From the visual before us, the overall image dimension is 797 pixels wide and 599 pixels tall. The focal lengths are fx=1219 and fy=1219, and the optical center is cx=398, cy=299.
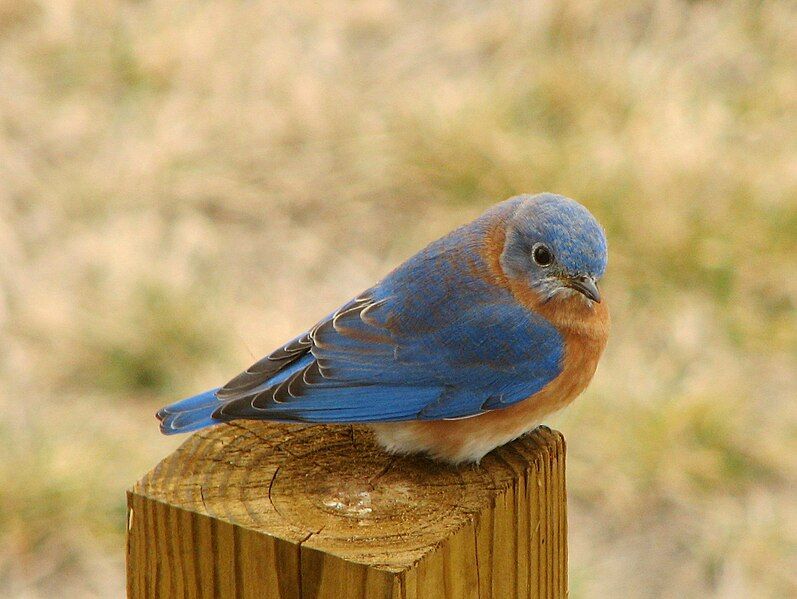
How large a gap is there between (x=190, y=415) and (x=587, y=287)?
106cm

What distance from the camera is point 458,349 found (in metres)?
2.97

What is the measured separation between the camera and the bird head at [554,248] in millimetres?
3035

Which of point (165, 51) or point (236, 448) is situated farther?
point (165, 51)

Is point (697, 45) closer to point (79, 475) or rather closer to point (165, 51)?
point (165, 51)

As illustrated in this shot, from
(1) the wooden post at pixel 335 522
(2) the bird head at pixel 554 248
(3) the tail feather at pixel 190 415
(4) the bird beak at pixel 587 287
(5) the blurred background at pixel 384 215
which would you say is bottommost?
(1) the wooden post at pixel 335 522

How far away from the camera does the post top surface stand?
7.28 feet

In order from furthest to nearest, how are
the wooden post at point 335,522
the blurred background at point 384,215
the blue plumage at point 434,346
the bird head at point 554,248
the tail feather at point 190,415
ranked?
the blurred background at point 384,215 → the bird head at point 554,248 → the blue plumage at point 434,346 → the tail feather at point 190,415 → the wooden post at point 335,522

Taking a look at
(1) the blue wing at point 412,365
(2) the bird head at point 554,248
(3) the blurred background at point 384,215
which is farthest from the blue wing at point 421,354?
(3) the blurred background at point 384,215

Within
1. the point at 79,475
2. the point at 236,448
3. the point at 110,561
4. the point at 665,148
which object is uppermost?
the point at 665,148

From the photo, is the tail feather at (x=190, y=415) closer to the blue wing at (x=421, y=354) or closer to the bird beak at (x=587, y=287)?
the blue wing at (x=421, y=354)

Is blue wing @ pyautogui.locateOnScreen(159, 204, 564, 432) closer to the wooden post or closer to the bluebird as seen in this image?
the bluebird

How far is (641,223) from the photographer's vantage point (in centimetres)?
602

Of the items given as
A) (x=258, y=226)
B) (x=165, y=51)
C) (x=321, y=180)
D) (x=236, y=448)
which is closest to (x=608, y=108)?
(x=321, y=180)

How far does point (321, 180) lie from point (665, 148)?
1.83 metres
